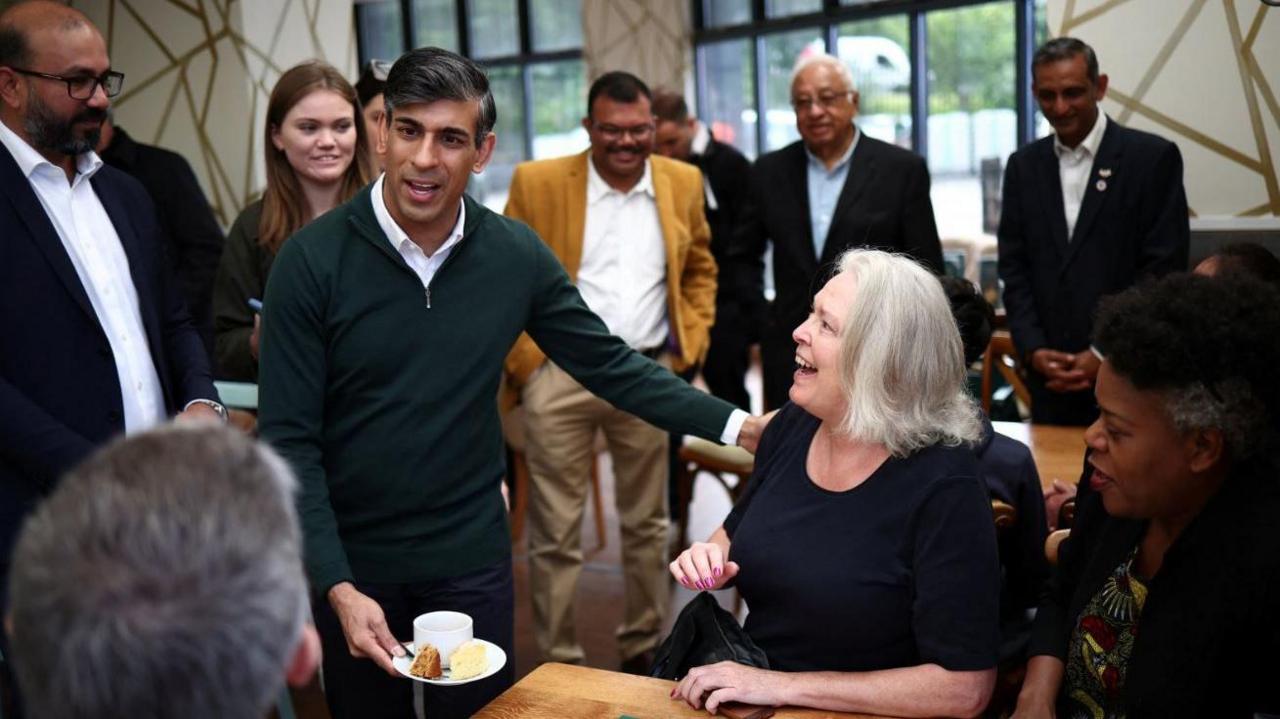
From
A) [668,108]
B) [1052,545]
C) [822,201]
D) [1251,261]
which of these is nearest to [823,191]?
[822,201]

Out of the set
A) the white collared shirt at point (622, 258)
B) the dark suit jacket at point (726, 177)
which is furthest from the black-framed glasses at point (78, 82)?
the dark suit jacket at point (726, 177)

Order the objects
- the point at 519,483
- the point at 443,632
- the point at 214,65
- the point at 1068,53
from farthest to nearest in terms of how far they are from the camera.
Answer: the point at 214,65
the point at 519,483
the point at 1068,53
the point at 443,632

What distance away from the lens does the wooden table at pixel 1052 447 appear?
294cm

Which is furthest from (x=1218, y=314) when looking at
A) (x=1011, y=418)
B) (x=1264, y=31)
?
(x=1264, y=31)

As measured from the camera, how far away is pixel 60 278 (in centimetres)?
237

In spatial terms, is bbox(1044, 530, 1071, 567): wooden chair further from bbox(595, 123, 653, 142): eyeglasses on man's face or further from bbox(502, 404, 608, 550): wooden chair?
bbox(502, 404, 608, 550): wooden chair

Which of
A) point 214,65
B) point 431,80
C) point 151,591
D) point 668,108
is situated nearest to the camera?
point 151,591

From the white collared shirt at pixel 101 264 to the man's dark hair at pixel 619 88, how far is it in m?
1.66

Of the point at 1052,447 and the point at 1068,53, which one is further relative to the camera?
the point at 1068,53

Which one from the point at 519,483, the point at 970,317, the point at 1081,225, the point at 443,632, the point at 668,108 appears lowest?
the point at 519,483

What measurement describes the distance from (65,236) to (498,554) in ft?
3.68

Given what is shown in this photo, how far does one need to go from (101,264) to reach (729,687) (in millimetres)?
1636

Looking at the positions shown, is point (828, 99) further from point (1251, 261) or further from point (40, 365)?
point (40, 365)

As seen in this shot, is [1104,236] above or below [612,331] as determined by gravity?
above
